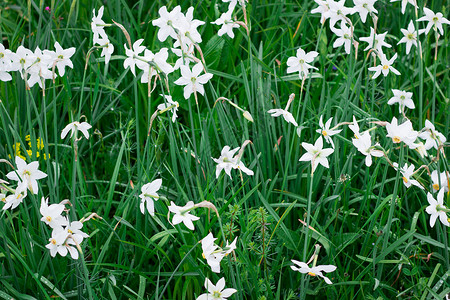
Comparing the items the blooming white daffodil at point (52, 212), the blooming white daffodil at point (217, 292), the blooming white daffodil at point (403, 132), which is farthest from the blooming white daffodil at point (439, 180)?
the blooming white daffodil at point (52, 212)

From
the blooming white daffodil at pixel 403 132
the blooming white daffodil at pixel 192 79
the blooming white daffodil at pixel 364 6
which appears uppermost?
the blooming white daffodil at pixel 364 6

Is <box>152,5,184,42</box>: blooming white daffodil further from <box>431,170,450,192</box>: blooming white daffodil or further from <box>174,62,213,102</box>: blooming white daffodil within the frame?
<box>431,170,450,192</box>: blooming white daffodil

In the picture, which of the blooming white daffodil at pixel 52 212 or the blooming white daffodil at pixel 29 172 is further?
the blooming white daffodil at pixel 29 172

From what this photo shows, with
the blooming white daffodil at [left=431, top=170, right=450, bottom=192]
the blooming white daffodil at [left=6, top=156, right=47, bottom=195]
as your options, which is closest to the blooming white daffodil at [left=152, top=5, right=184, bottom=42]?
the blooming white daffodil at [left=6, top=156, right=47, bottom=195]

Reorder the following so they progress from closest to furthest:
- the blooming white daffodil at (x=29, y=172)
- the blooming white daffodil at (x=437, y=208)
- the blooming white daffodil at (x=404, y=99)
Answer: the blooming white daffodil at (x=29, y=172) < the blooming white daffodil at (x=437, y=208) < the blooming white daffodil at (x=404, y=99)

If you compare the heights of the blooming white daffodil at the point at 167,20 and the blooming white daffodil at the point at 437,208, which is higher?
the blooming white daffodil at the point at 167,20

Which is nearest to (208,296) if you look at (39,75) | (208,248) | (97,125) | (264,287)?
(208,248)

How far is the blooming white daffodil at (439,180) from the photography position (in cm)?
175

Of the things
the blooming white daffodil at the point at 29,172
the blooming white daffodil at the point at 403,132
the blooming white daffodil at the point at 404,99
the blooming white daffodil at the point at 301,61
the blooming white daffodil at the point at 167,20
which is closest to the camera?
the blooming white daffodil at the point at 403,132

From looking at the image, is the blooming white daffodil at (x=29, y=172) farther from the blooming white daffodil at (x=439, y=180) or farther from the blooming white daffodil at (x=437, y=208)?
the blooming white daffodil at (x=439, y=180)

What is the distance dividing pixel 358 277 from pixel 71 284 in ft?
3.55

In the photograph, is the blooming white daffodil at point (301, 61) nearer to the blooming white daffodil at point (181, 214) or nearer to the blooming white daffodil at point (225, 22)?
the blooming white daffodil at point (225, 22)

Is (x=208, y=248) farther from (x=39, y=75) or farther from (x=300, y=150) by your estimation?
(x=300, y=150)

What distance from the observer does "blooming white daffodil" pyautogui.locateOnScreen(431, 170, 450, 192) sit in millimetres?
1754
